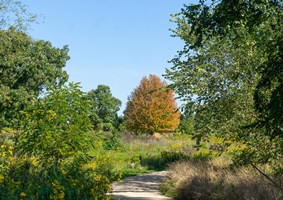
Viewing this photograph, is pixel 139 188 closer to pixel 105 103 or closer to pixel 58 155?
pixel 58 155

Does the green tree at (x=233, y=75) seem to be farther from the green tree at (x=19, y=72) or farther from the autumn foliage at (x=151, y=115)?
the autumn foliage at (x=151, y=115)

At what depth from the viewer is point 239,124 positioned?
1088 centimetres

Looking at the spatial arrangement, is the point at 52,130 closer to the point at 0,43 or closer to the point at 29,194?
the point at 29,194

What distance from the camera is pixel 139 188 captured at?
13.9 metres

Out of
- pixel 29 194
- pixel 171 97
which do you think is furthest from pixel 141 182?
pixel 171 97

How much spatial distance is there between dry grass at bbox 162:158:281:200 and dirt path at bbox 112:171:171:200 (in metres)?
0.52

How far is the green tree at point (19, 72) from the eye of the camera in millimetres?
27031

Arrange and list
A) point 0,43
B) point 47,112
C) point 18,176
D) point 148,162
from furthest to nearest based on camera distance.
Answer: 1. point 0,43
2. point 148,162
3. point 47,112
4. point 18,176

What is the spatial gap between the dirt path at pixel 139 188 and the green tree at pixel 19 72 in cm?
1226

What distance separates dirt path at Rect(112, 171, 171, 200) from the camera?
11812mm

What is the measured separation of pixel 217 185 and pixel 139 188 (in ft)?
13.3

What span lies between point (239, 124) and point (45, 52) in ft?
77.8

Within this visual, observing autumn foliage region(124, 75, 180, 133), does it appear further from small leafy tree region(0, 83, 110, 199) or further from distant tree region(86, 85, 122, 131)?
small leafy tree region(0, 83, 110, 199)

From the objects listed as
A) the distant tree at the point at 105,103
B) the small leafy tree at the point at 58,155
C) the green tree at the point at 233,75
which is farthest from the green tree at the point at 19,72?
the distant tree at the point at 105,103
